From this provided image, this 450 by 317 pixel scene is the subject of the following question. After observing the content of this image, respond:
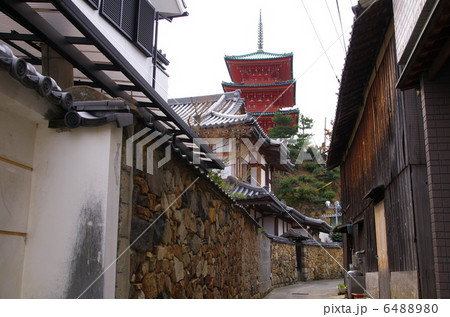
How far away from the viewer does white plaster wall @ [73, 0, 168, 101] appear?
24.6ft

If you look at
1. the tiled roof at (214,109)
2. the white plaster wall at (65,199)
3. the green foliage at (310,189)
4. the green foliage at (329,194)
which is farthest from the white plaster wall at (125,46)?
the green foliage at (329,194)

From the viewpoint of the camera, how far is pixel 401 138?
6238 mm

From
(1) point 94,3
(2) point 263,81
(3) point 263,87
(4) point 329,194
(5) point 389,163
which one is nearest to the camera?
(5) point 389,163

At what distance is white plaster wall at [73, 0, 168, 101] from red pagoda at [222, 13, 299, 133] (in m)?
22.6

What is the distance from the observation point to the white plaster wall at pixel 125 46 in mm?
7492

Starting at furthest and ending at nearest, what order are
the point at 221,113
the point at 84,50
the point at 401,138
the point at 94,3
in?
the point at 221,113
the point at 94,3
the point at 84,50
the point at 401,138

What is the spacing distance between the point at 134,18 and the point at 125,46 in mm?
731

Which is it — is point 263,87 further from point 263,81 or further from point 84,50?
point 84,50

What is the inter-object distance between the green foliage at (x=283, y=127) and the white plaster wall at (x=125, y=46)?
21515mm

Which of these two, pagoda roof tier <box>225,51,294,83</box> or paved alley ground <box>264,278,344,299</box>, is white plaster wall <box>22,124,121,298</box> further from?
pagoda roof tier <box>225,51,294,83</box>

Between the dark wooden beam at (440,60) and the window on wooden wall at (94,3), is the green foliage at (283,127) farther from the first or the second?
the dark wooden beam at (440,60)

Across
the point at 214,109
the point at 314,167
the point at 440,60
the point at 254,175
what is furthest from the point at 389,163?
the point at 314,167

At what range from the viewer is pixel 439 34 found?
13.3 feet

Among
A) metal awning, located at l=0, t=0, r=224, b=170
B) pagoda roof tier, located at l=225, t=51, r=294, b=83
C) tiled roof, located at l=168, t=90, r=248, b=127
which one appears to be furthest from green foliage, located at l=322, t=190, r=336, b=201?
metal awning, located at l=0, t=0, r=224, b=170
